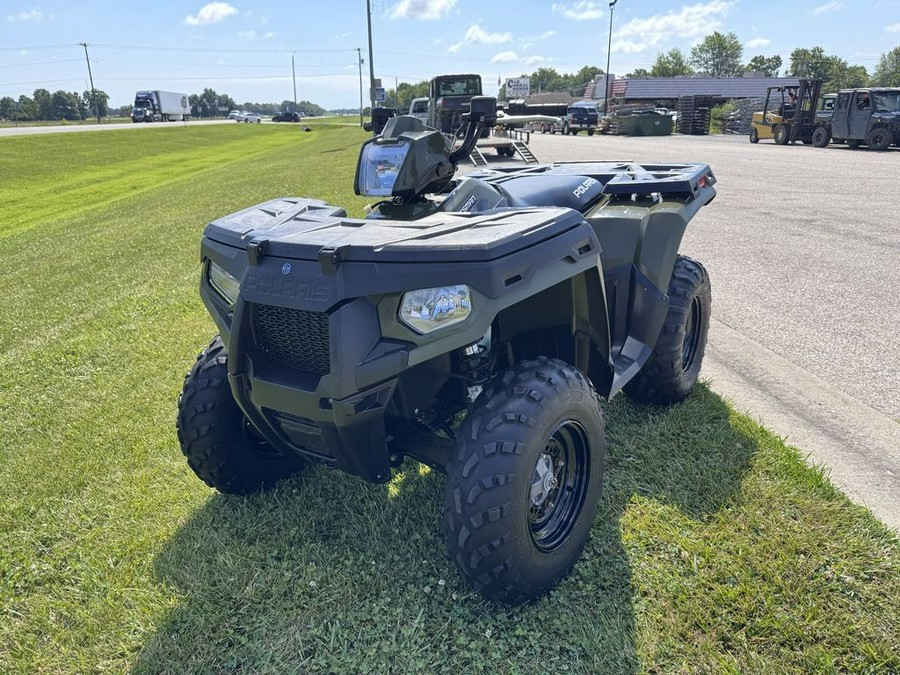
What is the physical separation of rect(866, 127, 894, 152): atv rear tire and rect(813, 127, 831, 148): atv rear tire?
84.6 inches

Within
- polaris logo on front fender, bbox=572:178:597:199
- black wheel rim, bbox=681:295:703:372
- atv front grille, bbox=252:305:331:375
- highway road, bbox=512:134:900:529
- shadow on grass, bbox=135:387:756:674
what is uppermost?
polaris logo on front fender, bbox=572:178:597:199

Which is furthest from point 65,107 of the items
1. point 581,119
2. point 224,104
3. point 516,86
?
point 581,119

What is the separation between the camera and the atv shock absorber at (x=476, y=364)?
2.30m

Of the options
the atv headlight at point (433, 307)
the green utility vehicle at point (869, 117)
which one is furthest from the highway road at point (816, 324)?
the green utility vehicle at point (869, 117)

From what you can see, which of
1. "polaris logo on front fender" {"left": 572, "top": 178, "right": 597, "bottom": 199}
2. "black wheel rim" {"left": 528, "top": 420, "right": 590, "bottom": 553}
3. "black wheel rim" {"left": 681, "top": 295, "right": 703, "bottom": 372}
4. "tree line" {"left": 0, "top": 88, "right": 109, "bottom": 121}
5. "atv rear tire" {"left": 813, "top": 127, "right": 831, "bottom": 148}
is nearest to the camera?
"black wheel rim" {"left": 528, "top": 420, "right": 590, "bottom": 553}

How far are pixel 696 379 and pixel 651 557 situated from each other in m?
1.55

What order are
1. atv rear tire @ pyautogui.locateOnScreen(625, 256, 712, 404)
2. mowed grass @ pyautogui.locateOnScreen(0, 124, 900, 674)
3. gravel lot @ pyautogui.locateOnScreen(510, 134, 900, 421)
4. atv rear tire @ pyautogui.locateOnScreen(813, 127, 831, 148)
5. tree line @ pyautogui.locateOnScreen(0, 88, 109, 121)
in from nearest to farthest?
mowed grass @ pyautogui.locateOnScreen(0, 124, 900, 674), atv rear tire @ pyautogui.locateOnScreen(625, 256, 712, 404), gravel lot @ pyautogui.locateOnScreen(510, 134, 900, 421), atv rear tire @ pyautogui.locateOnScreen(813, 127, 831, 148), tree line @ pyautogui.locateOnScreen(0, 88, 109, 121)

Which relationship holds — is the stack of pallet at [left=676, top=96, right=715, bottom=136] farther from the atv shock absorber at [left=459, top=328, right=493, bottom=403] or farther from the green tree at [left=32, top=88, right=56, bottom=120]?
the green tree at [left=32, top=88, right=56, bottom=120]

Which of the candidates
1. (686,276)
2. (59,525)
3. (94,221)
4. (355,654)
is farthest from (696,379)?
(94,221)

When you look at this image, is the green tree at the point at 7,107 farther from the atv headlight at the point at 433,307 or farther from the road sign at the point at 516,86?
the atv headlight at the point at 433,307

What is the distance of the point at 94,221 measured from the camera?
11.5 metres

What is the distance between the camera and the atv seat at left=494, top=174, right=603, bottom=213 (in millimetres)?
2912

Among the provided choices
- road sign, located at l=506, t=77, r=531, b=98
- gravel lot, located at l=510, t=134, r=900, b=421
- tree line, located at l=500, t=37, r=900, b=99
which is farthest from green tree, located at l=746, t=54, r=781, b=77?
gravel lot, located at l=510, t=134, r=900, b=421

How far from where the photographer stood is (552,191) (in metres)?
3.05
